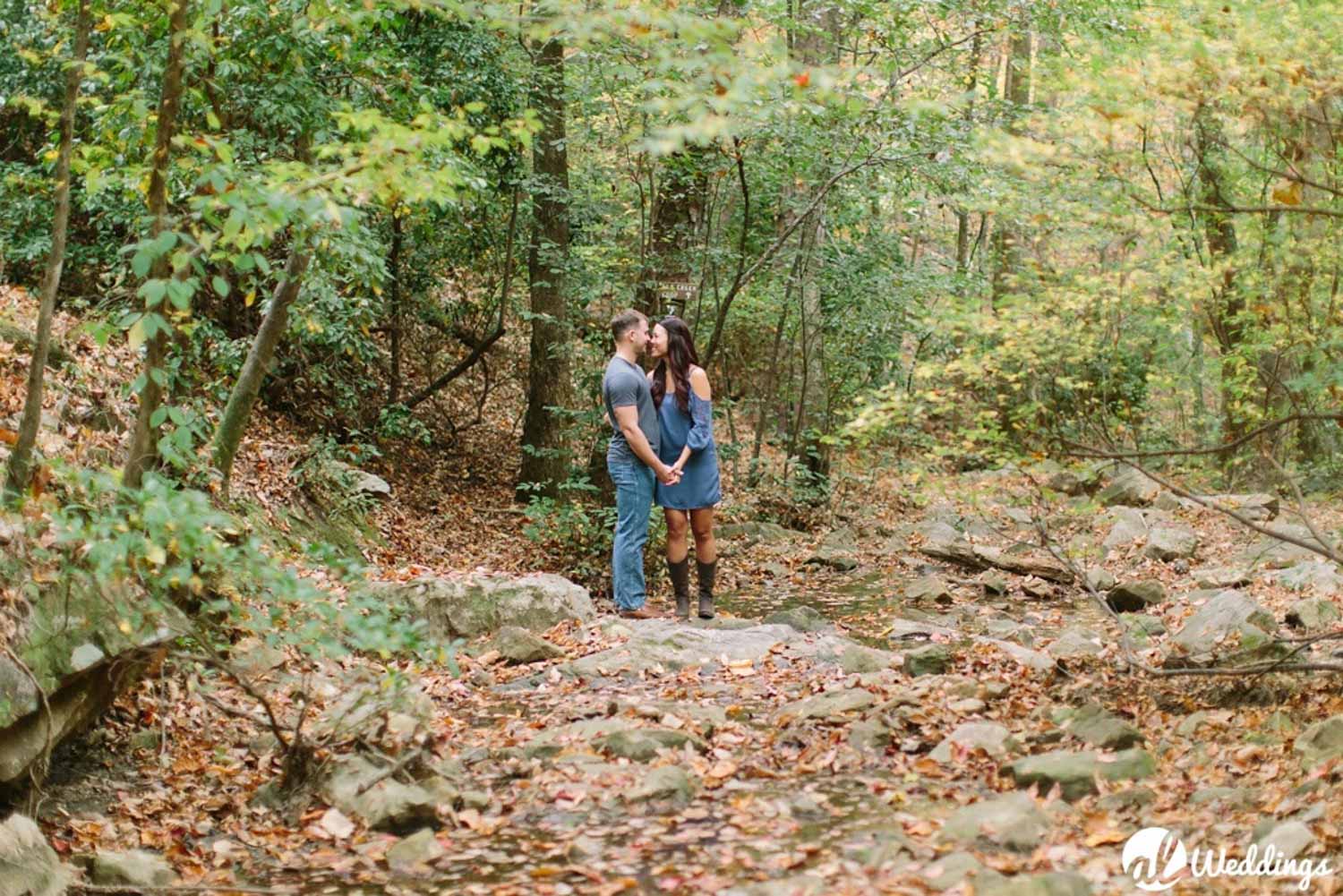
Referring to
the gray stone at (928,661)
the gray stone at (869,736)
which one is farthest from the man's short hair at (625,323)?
the gray stone at (869,736)

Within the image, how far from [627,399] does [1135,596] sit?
3.86 metres

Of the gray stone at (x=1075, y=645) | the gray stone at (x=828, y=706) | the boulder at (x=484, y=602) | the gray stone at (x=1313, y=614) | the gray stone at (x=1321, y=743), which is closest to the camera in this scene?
the gray stone at (x=1321, y=743)

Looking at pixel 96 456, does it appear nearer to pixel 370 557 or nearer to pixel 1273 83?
pixel 370 557

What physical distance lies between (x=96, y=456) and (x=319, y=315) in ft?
11.3

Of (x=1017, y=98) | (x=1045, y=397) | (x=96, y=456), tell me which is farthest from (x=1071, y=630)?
(x=1017, y=98)

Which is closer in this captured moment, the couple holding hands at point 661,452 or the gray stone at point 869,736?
the gray stone at point 869,736

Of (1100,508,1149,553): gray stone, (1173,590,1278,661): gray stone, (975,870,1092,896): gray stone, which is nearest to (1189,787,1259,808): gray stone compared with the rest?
(975,870,1092,896): gray stone

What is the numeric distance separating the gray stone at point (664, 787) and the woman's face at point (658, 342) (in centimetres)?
352

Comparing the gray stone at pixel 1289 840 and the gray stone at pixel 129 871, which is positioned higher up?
the gray stone at pixel 1289 840

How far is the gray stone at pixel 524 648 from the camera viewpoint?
695cm

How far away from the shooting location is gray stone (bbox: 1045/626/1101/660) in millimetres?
6354

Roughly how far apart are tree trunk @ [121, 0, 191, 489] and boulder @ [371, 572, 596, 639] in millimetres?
2559

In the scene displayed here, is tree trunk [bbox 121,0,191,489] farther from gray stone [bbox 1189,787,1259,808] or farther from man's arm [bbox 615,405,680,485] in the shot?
gray stone [bbox 1189,787,1259,808]

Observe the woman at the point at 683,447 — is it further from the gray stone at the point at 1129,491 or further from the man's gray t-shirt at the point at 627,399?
the gray stone at the point at 1129,491
